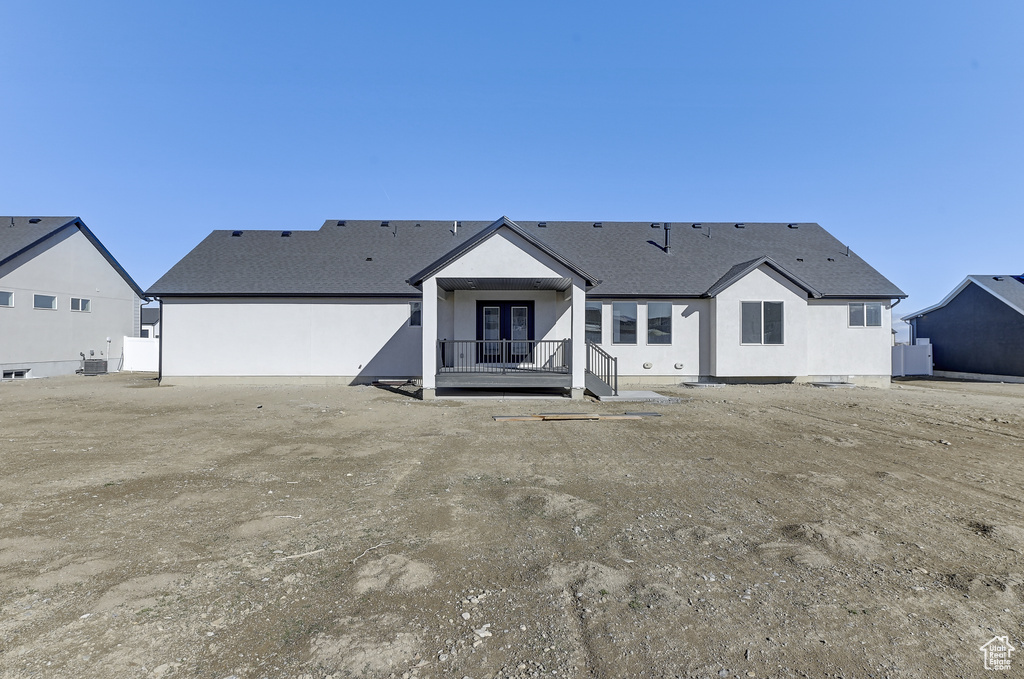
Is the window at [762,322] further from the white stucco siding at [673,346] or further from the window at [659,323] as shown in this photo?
the window at [659,323]

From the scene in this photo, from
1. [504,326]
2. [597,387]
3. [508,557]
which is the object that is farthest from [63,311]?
[508,557]

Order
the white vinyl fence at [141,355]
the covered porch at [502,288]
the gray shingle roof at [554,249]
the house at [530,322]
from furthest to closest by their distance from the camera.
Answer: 1. the white vinyl fence at [141,355]
2. the gray shingle roof at [554,249]
3. the house at [530,322]
4. the covered porch at [502,288]

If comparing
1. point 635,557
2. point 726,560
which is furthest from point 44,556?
point 726,560

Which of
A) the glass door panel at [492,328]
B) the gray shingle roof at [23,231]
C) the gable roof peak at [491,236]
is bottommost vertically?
the glass door panel at [492,328]

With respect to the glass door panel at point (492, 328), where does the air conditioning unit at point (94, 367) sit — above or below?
below

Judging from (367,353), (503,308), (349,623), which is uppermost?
(503,308)

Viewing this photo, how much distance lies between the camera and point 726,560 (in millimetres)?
3789

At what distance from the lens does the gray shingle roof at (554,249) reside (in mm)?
17641

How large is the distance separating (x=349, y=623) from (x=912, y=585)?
3.96 m

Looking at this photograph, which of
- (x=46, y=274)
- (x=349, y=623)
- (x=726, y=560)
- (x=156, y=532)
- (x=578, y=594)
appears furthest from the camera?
(x=46, y=274)

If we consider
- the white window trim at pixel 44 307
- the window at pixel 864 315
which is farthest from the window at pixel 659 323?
the white window trim at pixel 44 307

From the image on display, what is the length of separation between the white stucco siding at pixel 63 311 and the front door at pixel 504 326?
2002cm

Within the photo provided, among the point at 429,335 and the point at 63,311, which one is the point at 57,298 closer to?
the point at 63,311

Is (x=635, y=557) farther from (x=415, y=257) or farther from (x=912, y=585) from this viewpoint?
(x=415, y=257)
